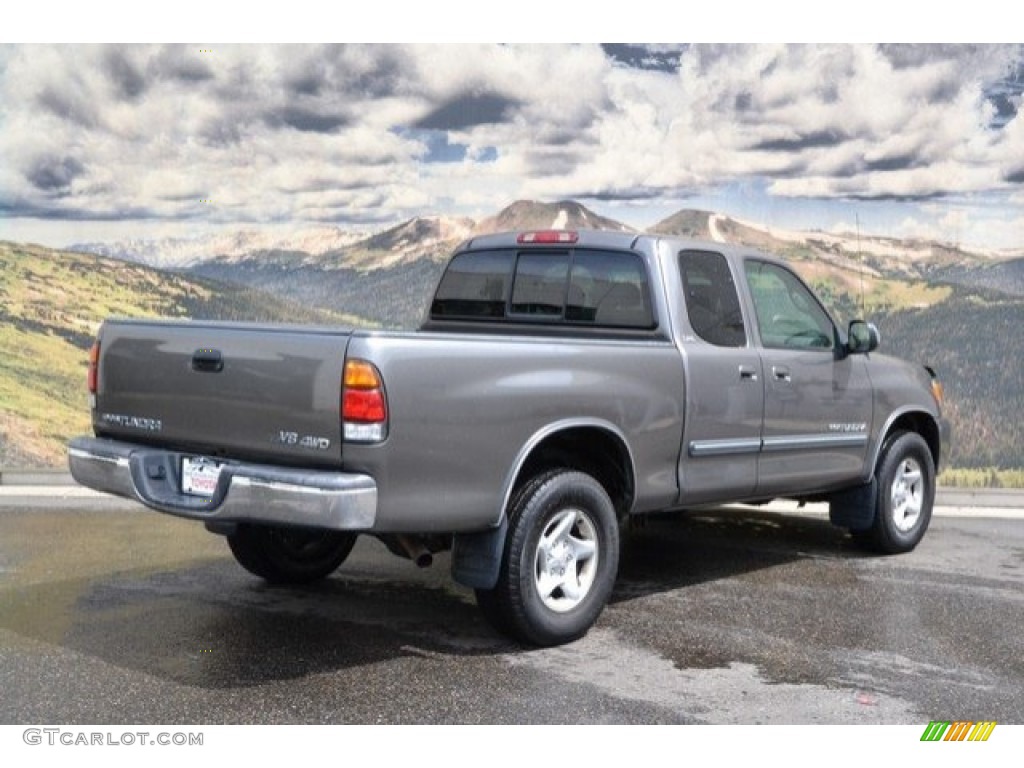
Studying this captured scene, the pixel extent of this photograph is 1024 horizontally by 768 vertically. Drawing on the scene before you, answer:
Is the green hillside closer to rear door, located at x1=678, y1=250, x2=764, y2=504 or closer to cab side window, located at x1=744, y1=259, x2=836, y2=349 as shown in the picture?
cab side window, located at x1=744, y1=259, x2=836, y2=349

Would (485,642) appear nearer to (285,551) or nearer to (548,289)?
(285,551)

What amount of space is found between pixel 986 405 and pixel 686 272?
227 inches

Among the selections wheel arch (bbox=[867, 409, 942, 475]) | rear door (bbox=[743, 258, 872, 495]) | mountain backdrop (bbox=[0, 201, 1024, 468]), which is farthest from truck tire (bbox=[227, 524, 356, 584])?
mountain backdrop (bbox=[0, 201, 1024, 468])

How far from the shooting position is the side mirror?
24.5ft

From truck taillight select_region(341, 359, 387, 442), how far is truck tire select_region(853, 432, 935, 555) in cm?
418

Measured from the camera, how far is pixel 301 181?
37.4ft

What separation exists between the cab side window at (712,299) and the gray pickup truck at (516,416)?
11mm

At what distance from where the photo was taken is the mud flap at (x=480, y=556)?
554 centimetres

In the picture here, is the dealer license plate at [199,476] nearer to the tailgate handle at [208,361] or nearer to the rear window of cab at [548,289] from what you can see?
the tailgate handle at [208,361]

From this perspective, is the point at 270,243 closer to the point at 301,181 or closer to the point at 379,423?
the point at 301,181

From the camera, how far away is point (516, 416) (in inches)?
216

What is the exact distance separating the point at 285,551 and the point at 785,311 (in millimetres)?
3110

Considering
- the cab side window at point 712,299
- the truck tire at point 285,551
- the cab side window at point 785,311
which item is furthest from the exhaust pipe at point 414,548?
the cab side window at point 785,311
